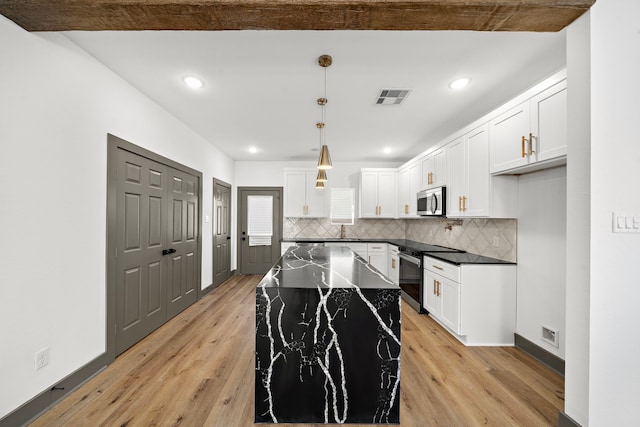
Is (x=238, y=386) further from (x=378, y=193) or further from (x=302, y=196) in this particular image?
(x=378, y=193)

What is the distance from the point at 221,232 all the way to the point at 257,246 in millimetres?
974

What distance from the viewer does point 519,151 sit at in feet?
7.77

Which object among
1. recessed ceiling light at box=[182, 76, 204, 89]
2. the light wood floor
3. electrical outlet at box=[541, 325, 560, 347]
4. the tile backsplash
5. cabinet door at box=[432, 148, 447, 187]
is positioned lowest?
the light wood floor

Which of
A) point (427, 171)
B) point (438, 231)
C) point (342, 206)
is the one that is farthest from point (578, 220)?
point (342, 206)

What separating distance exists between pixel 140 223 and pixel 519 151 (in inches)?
146

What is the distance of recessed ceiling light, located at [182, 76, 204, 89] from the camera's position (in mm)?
2525

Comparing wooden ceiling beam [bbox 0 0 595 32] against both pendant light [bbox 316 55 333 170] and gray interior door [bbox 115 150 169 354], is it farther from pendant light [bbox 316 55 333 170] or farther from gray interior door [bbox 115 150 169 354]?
gray interior door [bbox 115 150 169 354]

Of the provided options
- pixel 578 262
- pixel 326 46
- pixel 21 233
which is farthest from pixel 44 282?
pixel 578 262

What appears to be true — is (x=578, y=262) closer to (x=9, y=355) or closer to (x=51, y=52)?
(x=9, y=355)

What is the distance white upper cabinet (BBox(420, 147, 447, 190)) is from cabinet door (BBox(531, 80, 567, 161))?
4.54 ft

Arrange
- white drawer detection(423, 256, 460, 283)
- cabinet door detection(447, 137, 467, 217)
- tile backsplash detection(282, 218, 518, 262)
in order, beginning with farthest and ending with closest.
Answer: cabinet door detection(447, 137, 467, 217)
tile backsplash detection(282, 218, 518, 262)
white drawer detection(423, 256, 460, 283)

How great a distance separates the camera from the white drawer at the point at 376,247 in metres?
5.17

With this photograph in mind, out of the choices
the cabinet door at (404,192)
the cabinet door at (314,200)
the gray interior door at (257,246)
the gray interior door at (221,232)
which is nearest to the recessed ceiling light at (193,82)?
the gray interior door at (221,232)

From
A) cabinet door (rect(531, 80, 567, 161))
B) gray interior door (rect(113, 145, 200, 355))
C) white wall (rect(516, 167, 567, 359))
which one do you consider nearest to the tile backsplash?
white wall (rect(516, 167, 567, 359))
